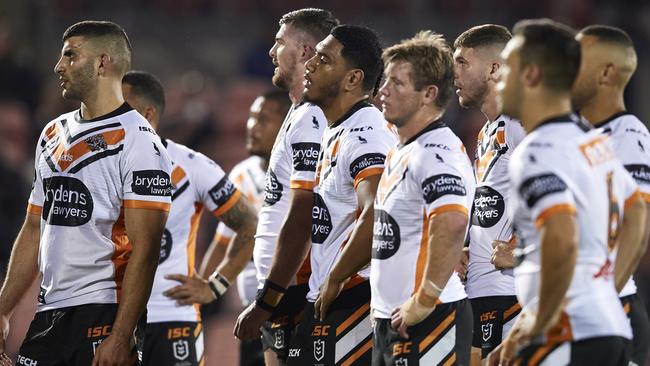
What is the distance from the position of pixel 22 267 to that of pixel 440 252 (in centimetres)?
257

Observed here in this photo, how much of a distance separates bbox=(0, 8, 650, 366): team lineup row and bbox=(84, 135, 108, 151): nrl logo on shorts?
0.01 m

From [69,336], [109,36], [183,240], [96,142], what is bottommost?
[69,336]

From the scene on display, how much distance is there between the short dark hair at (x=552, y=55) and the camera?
480cm

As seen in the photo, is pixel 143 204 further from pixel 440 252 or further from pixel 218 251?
pixel 218 251

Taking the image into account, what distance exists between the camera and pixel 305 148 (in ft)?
24.2

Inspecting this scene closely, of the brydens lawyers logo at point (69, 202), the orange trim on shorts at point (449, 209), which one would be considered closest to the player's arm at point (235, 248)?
the brydens lawyers logo at point (69, 202)

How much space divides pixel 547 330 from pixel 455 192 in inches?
52.0

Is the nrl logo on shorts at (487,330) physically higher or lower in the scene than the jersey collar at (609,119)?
lower

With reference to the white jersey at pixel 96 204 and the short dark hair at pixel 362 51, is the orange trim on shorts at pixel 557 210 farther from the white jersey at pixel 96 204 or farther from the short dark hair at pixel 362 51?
the short dark hair at pixel 362 51

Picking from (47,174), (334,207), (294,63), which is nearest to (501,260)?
(334,207)

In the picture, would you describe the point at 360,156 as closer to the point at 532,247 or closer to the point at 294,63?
the point at 294,63

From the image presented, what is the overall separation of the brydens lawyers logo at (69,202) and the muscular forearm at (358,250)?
1423mm

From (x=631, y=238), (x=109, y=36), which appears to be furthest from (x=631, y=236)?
(x=109, y=36)

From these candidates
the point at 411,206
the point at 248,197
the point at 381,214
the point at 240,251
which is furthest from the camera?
the point at 248,197
